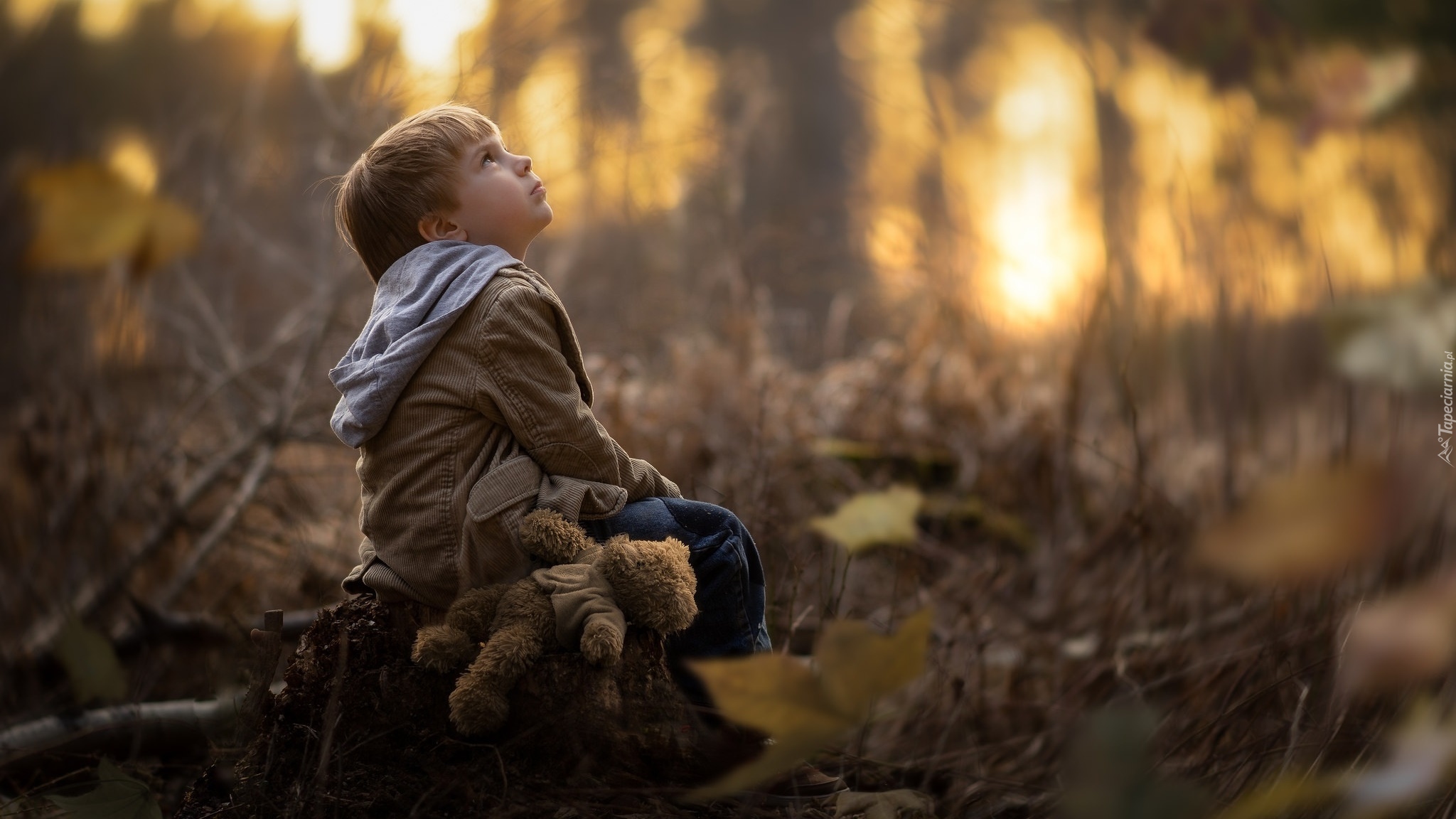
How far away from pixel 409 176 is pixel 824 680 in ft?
3.04

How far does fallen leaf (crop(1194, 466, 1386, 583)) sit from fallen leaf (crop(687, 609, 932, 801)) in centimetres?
32

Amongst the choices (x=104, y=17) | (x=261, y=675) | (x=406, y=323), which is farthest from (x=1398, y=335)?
(x=104, y=17)

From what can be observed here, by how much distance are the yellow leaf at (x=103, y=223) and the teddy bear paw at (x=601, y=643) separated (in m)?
0.98

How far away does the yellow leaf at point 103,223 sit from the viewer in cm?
175

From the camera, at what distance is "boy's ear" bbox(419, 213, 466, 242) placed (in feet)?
4.75

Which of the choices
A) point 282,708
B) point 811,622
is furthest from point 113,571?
point 811,622

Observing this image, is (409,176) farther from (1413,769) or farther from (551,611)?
(1413,769)

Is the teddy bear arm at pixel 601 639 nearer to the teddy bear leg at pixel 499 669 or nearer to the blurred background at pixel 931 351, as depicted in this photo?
the teddy bear leg at pixel 499 669

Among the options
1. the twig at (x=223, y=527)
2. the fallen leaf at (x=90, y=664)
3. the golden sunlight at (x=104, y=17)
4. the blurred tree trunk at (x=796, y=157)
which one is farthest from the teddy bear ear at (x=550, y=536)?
the golden sunlight at (x=104, y=17)

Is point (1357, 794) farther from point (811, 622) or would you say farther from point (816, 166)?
point (816, 166)

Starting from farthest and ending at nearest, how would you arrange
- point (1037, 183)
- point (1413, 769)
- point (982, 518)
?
point (1037, 183)
point (982, 518)
point (1413, 769)

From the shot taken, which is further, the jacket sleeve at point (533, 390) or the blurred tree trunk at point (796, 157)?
the blurred tree trunk at point (796, 157)

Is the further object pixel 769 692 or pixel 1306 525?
pixel 769 692

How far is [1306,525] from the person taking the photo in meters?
0.52
